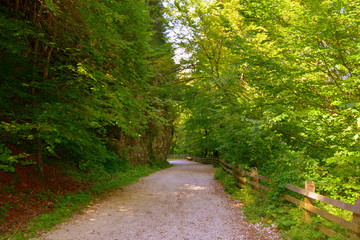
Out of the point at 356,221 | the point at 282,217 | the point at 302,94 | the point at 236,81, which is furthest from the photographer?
the point at 236,81

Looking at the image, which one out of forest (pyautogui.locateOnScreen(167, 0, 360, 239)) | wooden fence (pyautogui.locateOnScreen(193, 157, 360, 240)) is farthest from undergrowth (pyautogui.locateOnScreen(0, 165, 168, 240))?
wooden fence (pyautogui.locateOnScreen(193, 157, 360, 240))

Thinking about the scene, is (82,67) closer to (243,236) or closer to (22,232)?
(22,232)

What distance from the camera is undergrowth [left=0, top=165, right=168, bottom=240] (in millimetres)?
5125

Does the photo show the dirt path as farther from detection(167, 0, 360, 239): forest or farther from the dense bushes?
the dense bushes

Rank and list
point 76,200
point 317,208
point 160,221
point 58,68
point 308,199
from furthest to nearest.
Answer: point 76,200 < point 58,68 < point 160,221 < point 308,199 < point 317,208

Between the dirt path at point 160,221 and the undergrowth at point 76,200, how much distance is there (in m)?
0.30

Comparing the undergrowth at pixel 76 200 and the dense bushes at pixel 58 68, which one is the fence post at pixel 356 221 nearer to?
the undergrowth at pixel 76 200

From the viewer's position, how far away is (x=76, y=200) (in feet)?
25.1

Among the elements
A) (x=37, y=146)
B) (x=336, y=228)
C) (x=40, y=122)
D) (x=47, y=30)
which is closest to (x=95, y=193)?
(x=37, y=146)

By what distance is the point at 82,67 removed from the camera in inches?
253

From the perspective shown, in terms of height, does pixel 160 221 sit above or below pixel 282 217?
below

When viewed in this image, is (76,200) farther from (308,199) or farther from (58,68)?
(308,199)

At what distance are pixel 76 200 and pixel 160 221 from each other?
296 centimetres

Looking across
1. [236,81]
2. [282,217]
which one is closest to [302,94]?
[282,217]
